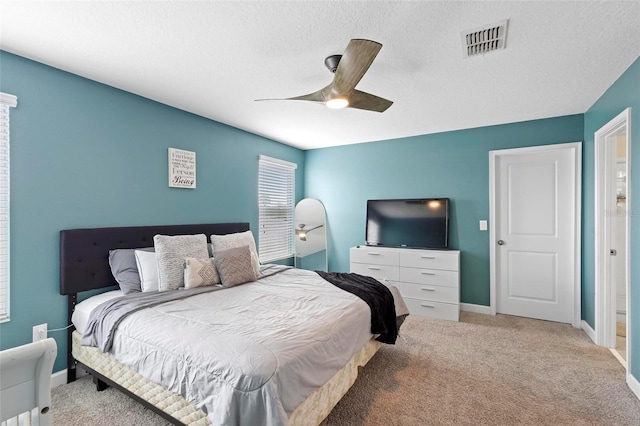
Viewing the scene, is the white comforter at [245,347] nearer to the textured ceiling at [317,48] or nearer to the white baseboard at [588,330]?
the textured ceiling at [317,48]

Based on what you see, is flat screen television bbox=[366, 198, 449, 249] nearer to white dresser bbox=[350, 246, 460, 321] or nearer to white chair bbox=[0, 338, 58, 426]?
white dresser bbox=[350, 246, 460, 321]

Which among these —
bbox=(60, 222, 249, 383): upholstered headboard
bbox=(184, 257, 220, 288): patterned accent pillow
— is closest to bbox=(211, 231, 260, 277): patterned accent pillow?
bbox=(184, 257, 220, 288): patterned accent pillow

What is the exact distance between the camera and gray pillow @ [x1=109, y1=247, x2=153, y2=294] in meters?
2.56

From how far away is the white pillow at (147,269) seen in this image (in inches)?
101

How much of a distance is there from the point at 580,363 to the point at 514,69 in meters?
2.60

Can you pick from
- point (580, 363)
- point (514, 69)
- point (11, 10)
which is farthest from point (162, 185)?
point (580, 363)

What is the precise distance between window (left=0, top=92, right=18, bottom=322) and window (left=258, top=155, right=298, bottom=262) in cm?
264

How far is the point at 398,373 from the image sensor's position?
Result: 2.53 m

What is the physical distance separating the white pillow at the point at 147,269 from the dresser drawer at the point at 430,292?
293 centimetres

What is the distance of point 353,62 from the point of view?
180 centimetres

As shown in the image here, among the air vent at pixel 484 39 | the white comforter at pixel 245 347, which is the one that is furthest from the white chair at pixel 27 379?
the air vent at pixel 484 39

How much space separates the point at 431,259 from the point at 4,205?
13.6 ft

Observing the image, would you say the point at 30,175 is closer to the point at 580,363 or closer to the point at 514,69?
the point at 514,69

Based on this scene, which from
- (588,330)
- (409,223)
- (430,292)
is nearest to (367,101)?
(409,223)
